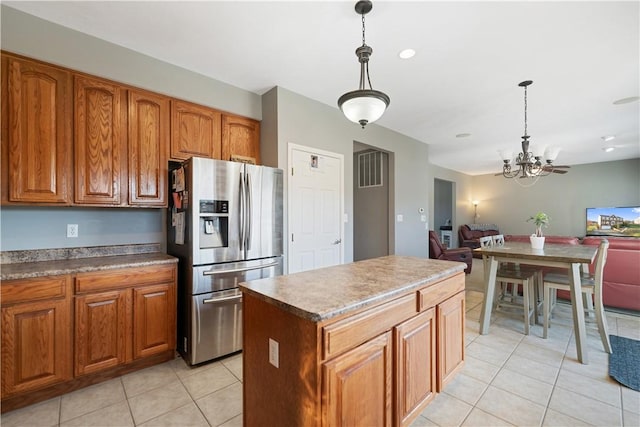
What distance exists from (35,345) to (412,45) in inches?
141

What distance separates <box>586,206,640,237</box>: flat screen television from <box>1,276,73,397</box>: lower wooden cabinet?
10618 millimetres

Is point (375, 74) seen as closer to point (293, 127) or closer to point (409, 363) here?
point (293, 127)

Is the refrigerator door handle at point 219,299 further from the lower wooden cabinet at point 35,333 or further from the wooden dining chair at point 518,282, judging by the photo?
the wooden dining chair at point 518,282

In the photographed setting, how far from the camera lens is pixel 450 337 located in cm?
188

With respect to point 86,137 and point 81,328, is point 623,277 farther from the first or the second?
point 86,137

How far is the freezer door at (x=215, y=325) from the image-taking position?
2334mm

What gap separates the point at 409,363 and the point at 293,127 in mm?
2636

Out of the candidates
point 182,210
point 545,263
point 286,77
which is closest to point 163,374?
point 182,210

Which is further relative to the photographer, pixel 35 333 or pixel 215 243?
pixel 215 243

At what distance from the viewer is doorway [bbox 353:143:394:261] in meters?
4.87

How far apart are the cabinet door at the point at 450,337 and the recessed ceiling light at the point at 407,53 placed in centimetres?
208

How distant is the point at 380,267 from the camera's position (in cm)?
190

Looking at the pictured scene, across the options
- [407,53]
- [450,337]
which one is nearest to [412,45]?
[407,53]

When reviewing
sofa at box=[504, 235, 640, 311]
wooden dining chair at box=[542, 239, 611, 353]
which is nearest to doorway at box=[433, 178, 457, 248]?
sofa at box=[504, 235, 640, 311]
